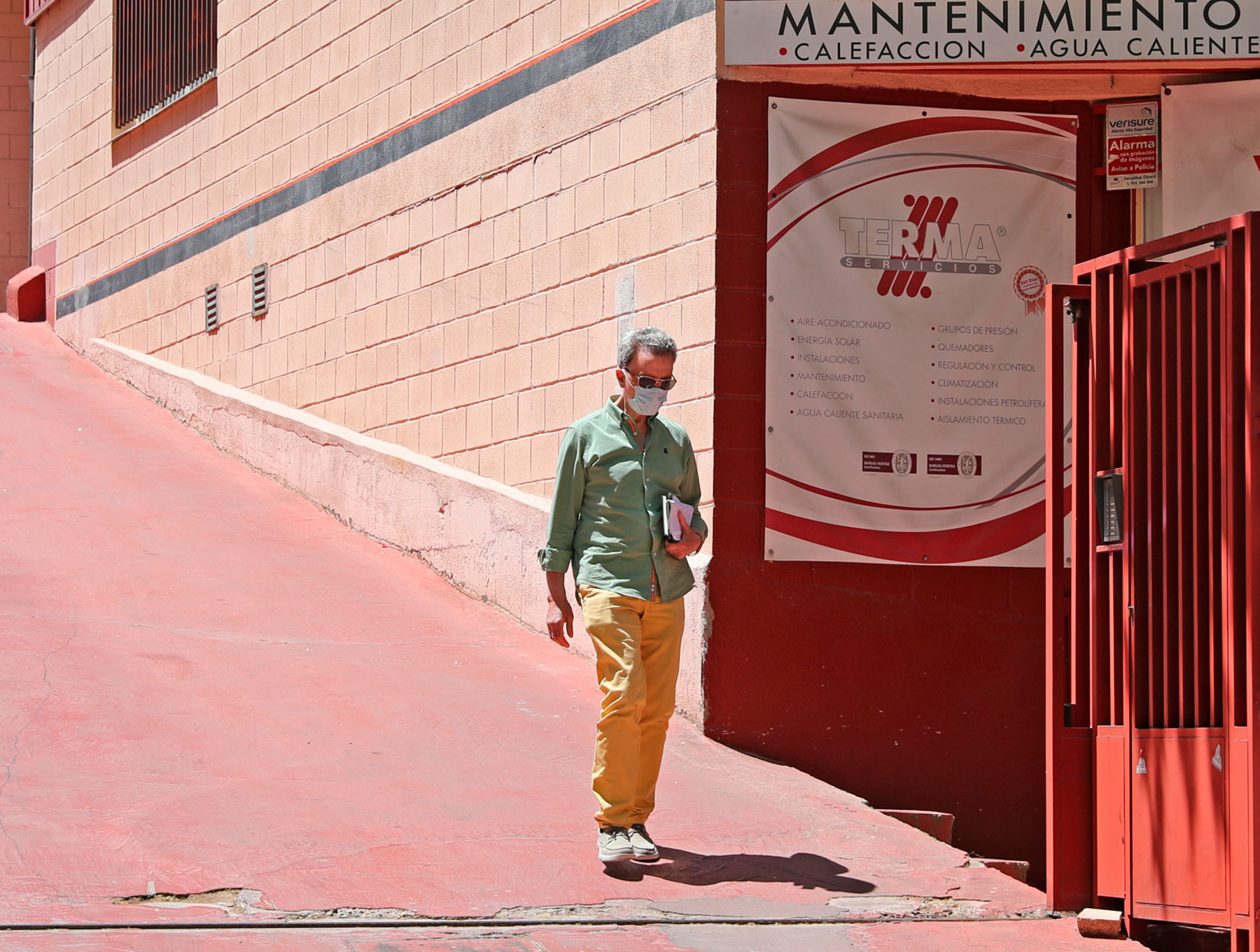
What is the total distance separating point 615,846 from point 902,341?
3217 mm

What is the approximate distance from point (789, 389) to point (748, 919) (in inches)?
121

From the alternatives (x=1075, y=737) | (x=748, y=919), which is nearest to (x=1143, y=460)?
(x=1075, y=737)

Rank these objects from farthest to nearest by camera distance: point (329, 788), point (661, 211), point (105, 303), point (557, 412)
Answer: point (105, 303) < point (557, 412) < point (661, 211) < point (329, 788)

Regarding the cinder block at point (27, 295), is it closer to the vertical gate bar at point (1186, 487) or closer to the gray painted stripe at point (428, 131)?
the gray painted stripe at point (428, 131)

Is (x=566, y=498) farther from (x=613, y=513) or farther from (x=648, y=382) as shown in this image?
(x=648, y=382)

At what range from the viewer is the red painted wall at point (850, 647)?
765 cm

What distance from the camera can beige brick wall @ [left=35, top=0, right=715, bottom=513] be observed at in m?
8.34

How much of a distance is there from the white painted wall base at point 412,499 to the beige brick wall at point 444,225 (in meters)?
0.17

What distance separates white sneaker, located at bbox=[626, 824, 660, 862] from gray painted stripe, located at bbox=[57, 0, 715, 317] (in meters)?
4.12

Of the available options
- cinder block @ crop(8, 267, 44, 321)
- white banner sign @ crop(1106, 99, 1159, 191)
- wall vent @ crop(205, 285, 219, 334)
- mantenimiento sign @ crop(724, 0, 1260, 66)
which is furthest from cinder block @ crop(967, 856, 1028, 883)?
cinder block @ crop(8, 267, 44, 321)

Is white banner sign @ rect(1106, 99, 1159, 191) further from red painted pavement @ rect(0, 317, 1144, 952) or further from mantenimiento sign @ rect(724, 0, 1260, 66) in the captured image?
red painted pavement @ rect(0, 317, 1144, 952)

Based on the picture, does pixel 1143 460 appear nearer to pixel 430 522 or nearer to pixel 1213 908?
pixel 1213 908

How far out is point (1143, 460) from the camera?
18.2ft

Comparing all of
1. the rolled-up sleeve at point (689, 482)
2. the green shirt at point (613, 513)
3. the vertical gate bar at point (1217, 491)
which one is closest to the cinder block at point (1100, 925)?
the vertical gate bar at point (1217, 491)
